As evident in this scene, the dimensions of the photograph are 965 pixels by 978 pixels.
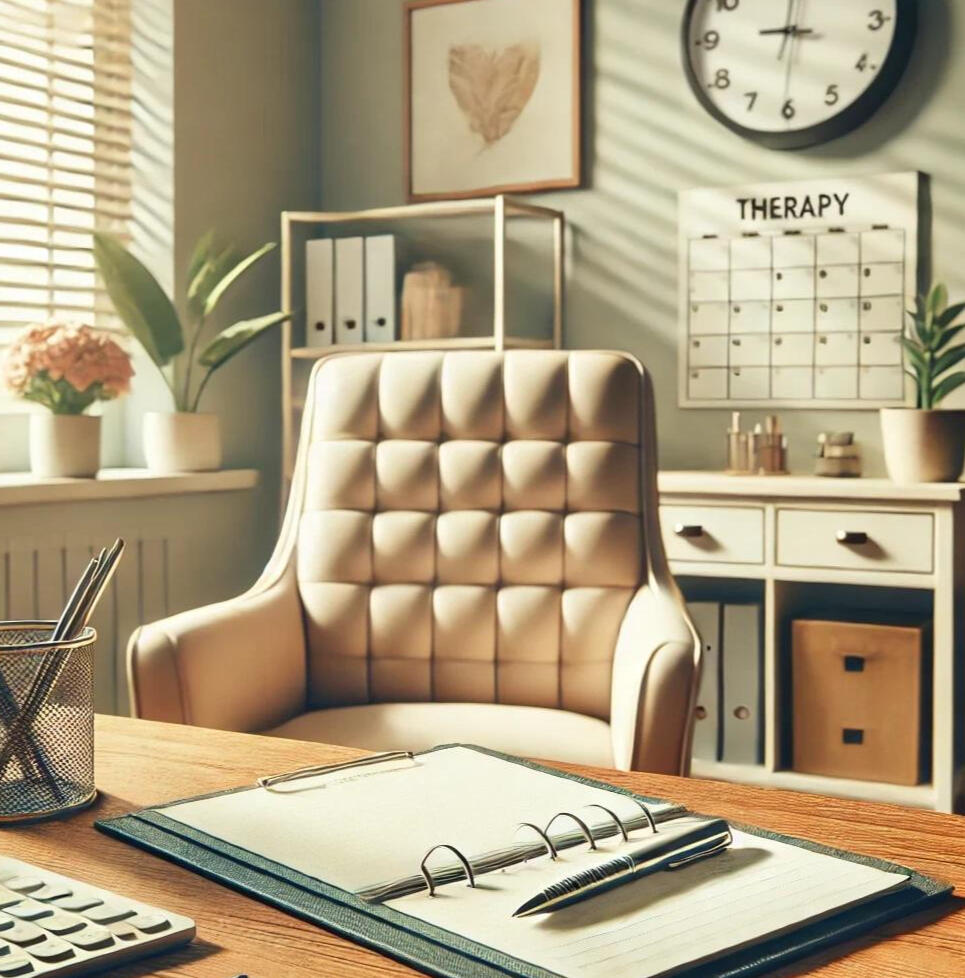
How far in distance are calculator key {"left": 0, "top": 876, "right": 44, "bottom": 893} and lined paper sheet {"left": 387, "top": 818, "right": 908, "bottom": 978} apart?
0.69 feet

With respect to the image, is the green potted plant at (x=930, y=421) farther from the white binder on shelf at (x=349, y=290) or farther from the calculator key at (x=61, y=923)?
the calculator key at (x=61, y=923)

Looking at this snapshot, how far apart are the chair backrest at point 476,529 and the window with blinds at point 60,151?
1.25m

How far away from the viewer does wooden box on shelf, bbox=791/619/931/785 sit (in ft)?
9.04

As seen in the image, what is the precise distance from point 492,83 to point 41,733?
2941 millimetres

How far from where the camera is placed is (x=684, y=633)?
5.69 feet

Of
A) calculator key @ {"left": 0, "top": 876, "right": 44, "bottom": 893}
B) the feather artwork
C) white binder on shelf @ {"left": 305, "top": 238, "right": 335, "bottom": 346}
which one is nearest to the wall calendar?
the feather artwork

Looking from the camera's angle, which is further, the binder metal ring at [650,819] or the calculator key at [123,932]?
the binder metal ring at [650,819]

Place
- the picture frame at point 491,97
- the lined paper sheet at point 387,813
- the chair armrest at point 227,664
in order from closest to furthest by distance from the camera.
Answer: the lined paper sheet at point 387,813 < the chair armrest at point 227,664 < the picture frame at point 491,97

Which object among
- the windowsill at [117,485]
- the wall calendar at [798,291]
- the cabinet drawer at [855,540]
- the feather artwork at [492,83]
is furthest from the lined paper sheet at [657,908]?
the feather artwork at [492,83]

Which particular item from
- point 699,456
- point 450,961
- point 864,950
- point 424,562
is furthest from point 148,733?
point 699,456

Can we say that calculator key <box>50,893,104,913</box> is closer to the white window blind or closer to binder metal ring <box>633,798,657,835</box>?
binder metal ring <box>633,798,657,835</box>

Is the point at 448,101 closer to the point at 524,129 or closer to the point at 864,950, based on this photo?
the point at 524,129

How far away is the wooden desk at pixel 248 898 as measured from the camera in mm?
680

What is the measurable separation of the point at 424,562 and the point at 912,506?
1148 millimetres
